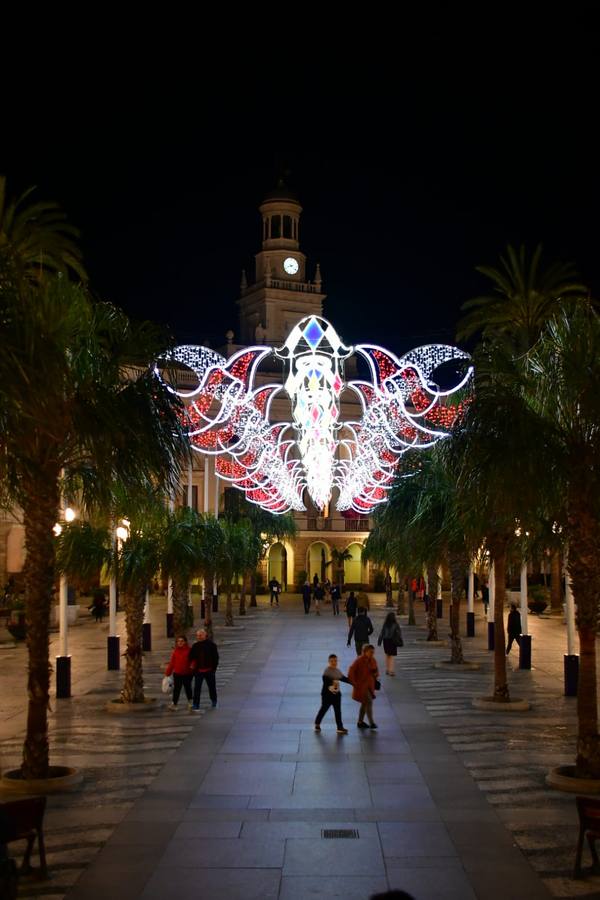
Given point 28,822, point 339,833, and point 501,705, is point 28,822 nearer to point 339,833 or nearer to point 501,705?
point 339,833

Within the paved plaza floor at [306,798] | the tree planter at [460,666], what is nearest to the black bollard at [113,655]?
the paved plaza floor at [306,798]

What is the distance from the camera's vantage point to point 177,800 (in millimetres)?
14469

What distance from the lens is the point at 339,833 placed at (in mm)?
12766

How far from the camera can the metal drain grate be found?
12648 millimetres

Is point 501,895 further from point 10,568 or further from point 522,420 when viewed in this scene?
point 10,568

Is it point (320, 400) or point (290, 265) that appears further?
point (290, 265)

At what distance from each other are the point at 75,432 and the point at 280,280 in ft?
257

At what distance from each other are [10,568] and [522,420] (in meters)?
46.5

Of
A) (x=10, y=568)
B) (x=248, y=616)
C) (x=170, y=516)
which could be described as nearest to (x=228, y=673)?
(x=170, y=516)

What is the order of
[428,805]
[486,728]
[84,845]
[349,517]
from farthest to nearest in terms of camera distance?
[349,517], [486,728], [428,805], [84,845]

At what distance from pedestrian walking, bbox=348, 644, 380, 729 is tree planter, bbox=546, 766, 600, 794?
4.99m

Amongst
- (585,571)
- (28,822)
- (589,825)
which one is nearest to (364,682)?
(585,571)

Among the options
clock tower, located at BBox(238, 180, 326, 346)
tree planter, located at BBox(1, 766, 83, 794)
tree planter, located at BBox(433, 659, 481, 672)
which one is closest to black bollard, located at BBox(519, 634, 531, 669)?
tree planter, located at BBox(433, 659, 481, 672)

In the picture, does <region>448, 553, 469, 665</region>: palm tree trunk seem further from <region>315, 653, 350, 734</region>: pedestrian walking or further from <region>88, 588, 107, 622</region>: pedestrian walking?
<region>88, 588, 107, 622</region>: pedestrian walking
